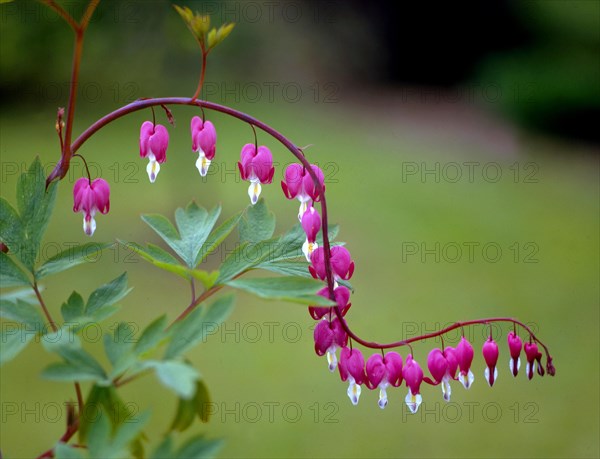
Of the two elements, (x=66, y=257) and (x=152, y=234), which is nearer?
(x=66, y=257)

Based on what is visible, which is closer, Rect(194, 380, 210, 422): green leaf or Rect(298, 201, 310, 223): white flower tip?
Rect(194, 380, 210, 422): green leaf

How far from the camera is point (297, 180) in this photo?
0.93 meters

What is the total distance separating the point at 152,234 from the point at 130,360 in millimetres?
3640

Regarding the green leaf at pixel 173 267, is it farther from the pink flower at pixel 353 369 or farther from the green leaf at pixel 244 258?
the pink flower at pixel 353 369

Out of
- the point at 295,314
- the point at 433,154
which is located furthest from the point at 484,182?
the point at 295,314

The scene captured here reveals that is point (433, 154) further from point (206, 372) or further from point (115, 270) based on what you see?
point (206, 372)

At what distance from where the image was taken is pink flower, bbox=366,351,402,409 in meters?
0.90

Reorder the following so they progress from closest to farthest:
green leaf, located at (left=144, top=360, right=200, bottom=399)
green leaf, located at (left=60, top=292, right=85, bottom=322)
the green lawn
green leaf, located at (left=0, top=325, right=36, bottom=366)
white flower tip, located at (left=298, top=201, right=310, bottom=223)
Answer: green leaf, located at (left=144, top=360, right=200, bottom=399) → green leaf, located at (left=0, top=325, right=36, bottom=366) → green leaf, located at (left=60, top=292, right=85, bottom=322) → white flower tip, located at (left=298, top=201, right=310, bottom=223) → the green lawn

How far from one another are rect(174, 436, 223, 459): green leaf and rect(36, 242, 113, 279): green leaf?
305 millimetres

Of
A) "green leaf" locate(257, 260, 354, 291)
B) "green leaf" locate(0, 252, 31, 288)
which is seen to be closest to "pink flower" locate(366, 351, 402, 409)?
"green leaf" locate(257, 260, 354, 291)

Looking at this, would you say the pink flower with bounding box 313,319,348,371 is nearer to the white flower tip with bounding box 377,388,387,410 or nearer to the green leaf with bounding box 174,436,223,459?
the white flower tip with bounding box 377,388,387,410

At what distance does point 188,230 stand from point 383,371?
31 cm

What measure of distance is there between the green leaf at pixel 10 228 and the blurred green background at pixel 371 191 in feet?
5.92

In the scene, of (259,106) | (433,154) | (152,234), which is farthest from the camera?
(259,106)
